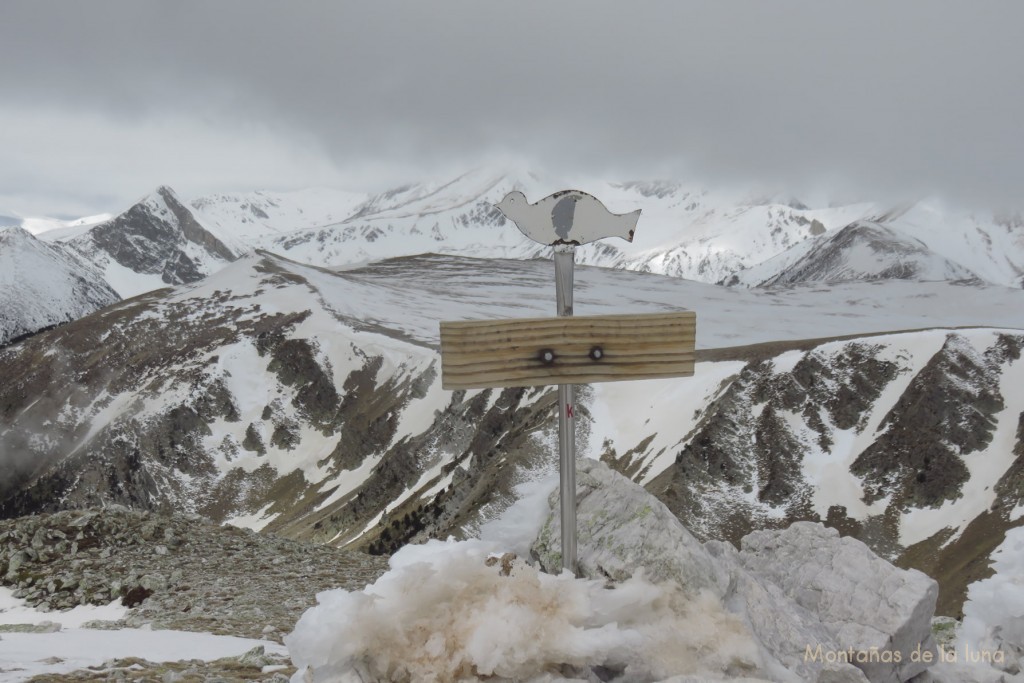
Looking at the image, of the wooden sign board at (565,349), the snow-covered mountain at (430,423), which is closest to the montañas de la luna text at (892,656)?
the wooden sign board at (565,349)

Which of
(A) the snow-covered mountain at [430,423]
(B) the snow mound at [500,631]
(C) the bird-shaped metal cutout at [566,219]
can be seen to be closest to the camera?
(B) the snow mound at [500,631]

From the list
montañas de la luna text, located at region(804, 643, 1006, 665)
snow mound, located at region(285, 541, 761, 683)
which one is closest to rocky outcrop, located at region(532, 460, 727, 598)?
snow mound, located at region(285, 541, 761, 683)

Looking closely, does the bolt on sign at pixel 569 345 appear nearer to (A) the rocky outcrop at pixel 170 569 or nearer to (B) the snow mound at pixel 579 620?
(B) the snow mound at pixel 579 620

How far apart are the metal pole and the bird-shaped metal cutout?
0.61 feet

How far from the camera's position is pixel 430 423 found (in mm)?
117000

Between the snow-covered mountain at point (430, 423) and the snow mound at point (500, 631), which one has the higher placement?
the snow mound at point (500, 631)

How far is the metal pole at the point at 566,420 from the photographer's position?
7.65m

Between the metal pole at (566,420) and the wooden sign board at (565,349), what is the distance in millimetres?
440

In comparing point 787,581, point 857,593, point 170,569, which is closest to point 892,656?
point 857,593

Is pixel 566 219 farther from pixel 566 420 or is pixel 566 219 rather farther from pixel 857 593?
pixel 857 593

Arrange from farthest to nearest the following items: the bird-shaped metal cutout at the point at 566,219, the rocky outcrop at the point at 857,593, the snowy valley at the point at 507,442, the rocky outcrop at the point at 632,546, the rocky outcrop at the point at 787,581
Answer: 1. the snowy valley at the point at 507,442
2. the rocky outcrop at the point at 857,593
3. the rocky outcrop at the point at 787,581
4. the rocky outcrop at the point at 632,546
5. the bird-shaped metal cutout at the point at 566,219

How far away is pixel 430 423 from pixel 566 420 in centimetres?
11082

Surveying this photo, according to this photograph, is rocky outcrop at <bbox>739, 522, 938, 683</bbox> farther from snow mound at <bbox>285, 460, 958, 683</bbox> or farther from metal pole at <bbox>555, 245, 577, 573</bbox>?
metal pole at <bbox>555, 245, 577, 573</bbox>

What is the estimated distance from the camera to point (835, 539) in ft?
41.1
